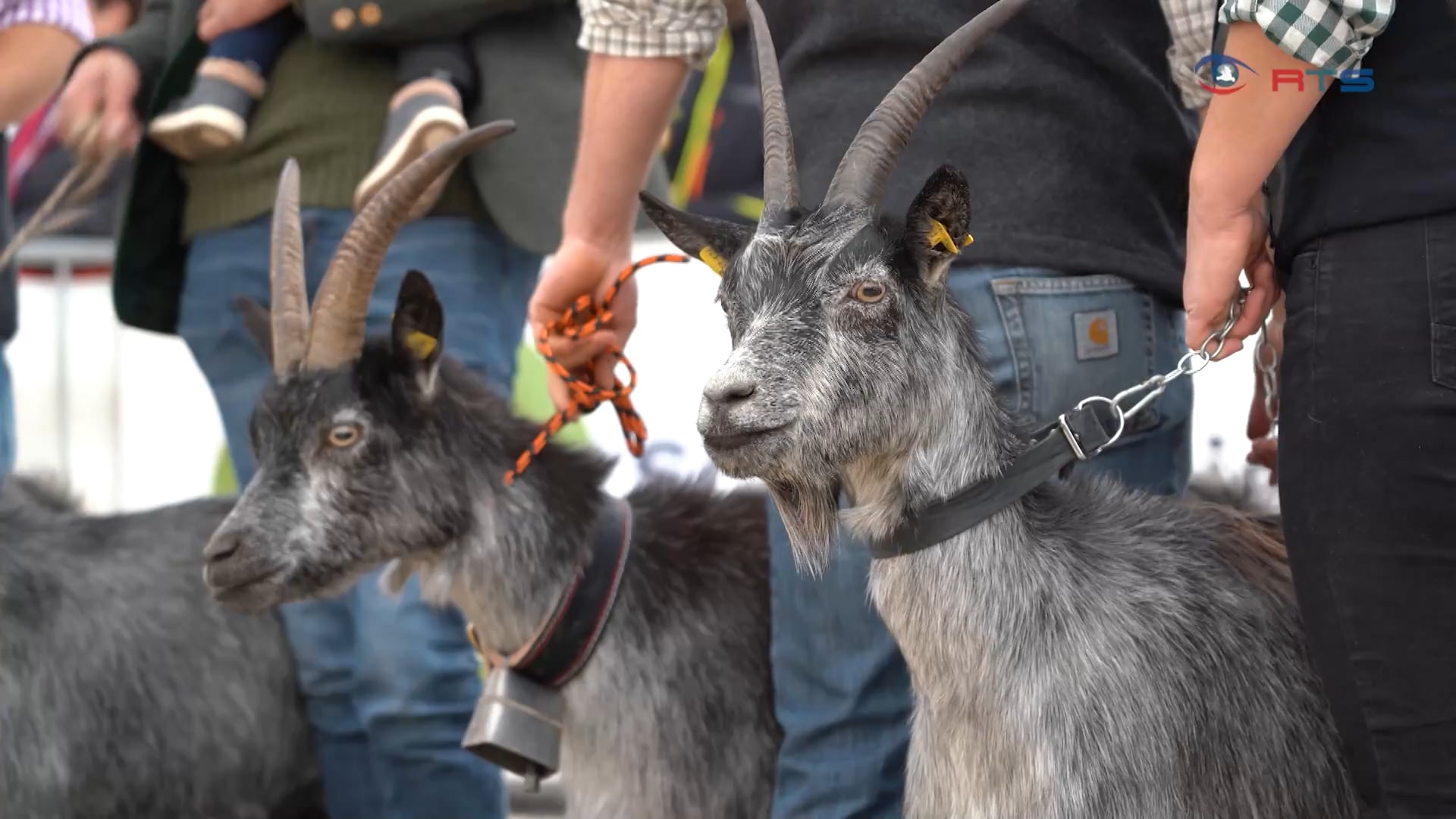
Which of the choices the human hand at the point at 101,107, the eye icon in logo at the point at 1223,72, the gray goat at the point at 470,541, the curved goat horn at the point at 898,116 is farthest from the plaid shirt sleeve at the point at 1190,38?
the human hand at the point at 101,107

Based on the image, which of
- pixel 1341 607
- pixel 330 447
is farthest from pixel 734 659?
pixel 1341 607

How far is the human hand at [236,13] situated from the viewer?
4.11 metres

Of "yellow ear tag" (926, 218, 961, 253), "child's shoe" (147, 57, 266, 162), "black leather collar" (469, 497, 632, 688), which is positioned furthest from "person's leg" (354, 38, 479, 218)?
"yellow ear tag" (926, 218, 961, 253)

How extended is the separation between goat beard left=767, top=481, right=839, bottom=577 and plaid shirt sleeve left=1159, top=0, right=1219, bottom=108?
0.84 m

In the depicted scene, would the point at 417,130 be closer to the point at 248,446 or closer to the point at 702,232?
the point at 248,446

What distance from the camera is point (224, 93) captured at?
4.04m

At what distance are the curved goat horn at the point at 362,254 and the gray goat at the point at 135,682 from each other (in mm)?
923

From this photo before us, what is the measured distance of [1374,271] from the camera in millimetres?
2236

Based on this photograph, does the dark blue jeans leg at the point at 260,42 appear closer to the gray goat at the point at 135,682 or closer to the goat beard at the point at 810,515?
the gray goat at the point at 135,682

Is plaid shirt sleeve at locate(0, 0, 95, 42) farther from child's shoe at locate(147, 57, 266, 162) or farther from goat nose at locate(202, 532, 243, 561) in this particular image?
goat nose at locate(202, 532, 243, 561)

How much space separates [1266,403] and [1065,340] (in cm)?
62

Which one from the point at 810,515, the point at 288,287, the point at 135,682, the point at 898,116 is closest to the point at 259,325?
the point at 288,287

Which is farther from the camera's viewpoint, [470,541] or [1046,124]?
[470,541]

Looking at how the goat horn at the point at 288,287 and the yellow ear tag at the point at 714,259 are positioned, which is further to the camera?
the goat horn at the point at 288,287
